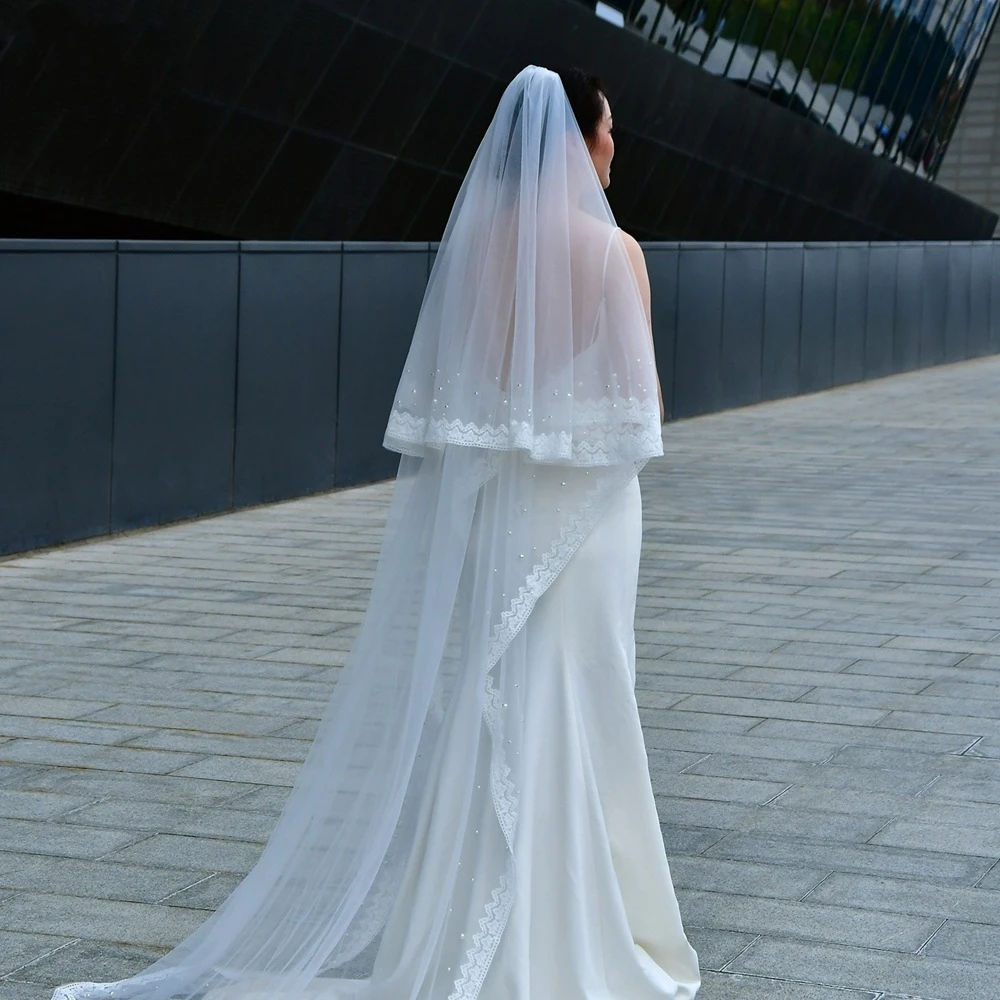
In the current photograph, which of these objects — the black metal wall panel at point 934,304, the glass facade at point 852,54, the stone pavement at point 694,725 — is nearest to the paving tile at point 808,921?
the stone pavement at point 694,725

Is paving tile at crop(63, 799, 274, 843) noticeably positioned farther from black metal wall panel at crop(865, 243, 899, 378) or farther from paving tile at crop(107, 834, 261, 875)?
black metal wall panel at crop(865, 243, 899, 378)

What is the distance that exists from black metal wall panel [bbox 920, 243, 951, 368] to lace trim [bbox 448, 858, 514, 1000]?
2262 cm

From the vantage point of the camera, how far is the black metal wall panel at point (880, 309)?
2325 centimetres

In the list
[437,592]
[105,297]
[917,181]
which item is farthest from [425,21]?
[917,181]

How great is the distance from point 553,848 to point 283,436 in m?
8.64

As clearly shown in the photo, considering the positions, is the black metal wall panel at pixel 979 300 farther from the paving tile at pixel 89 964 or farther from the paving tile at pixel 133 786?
the paving tile at pixel 89 964

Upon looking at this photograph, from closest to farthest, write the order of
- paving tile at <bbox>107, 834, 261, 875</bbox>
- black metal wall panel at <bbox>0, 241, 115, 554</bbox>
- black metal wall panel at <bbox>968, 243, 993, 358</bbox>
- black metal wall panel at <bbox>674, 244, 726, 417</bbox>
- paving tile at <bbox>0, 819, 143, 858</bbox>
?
paving tile at <bbox>107, 834, 261, 875</bbox> → paving tile at <bbox>0, 819, 143, 858</bbox> → black metal wall panel at <bbox>0, 241, 115, 554</bbox> → black metal wall panel at <bbox>674, 244, 726, 417</bbox> → black metal wall panel at <bbox>968, 243, 993, 358</bbox>

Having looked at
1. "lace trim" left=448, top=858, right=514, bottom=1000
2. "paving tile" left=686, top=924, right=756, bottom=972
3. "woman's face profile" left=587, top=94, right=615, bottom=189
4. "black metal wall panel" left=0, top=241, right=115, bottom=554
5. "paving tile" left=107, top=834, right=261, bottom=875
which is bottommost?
"paving tile" left=107, top=834, right=261, bottom=875

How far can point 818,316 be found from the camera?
21.7 meters

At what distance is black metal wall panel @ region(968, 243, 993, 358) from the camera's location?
1089 inches

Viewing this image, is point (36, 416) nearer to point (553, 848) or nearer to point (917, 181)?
point (553, 848)

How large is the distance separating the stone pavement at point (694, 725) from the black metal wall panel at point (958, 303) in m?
14.5

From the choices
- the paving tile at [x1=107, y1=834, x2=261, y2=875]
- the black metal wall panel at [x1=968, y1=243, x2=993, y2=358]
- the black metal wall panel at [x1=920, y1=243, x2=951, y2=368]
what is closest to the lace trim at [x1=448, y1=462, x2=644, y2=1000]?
the paving tile at [x1=107, y1=834, x2=261, y2=875]

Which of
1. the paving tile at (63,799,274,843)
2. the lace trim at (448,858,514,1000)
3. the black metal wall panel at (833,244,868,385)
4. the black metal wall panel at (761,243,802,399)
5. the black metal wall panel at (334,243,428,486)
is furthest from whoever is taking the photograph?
the black metal wall panel at (833,244,868,385)
